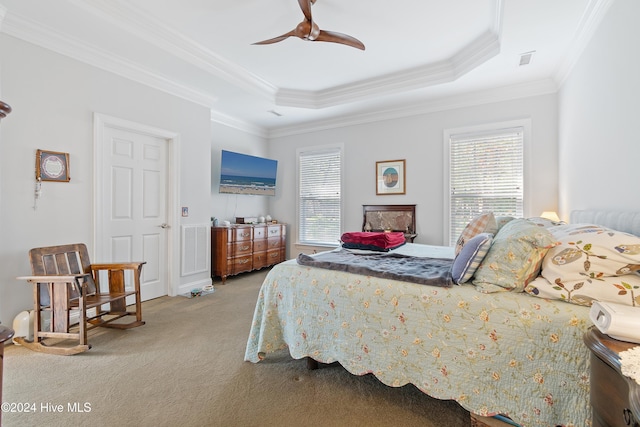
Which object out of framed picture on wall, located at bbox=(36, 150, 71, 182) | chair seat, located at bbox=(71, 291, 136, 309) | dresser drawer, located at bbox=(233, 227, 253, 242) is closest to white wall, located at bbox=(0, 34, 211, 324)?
framed picture on wall, located at bbox=(36, 150, 71, 182)

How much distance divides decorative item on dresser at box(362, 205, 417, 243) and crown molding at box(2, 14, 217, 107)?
10.7 feet

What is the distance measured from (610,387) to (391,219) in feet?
13.2

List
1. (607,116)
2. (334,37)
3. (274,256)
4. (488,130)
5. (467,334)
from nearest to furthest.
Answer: (467,334), (607,116), (334,37), (488,130), (274,256)

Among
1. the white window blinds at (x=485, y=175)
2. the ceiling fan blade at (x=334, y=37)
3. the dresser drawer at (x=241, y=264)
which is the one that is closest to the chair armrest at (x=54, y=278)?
Answer: the dresser drawer at (x=241, y=264)

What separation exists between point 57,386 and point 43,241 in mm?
1526

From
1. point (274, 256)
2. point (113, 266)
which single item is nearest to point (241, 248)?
point (274, 256)

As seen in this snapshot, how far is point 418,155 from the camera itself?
4.71 meters

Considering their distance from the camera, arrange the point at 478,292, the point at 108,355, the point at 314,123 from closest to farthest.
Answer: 1. the point at 478,292
2. the point at 108,355
3. the point at 314,123

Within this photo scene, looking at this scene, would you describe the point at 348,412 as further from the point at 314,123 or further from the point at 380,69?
the point at 314,123

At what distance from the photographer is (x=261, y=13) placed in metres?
2.87

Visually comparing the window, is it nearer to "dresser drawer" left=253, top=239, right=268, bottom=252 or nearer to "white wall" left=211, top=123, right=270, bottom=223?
"white wall" left=211, top=123, right=270, bottom=223

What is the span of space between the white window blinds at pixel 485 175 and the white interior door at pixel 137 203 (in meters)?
4.14

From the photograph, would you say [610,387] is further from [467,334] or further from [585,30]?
[585,30]

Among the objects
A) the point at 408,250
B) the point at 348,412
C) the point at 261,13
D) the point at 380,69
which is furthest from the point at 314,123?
the point at 348,412
